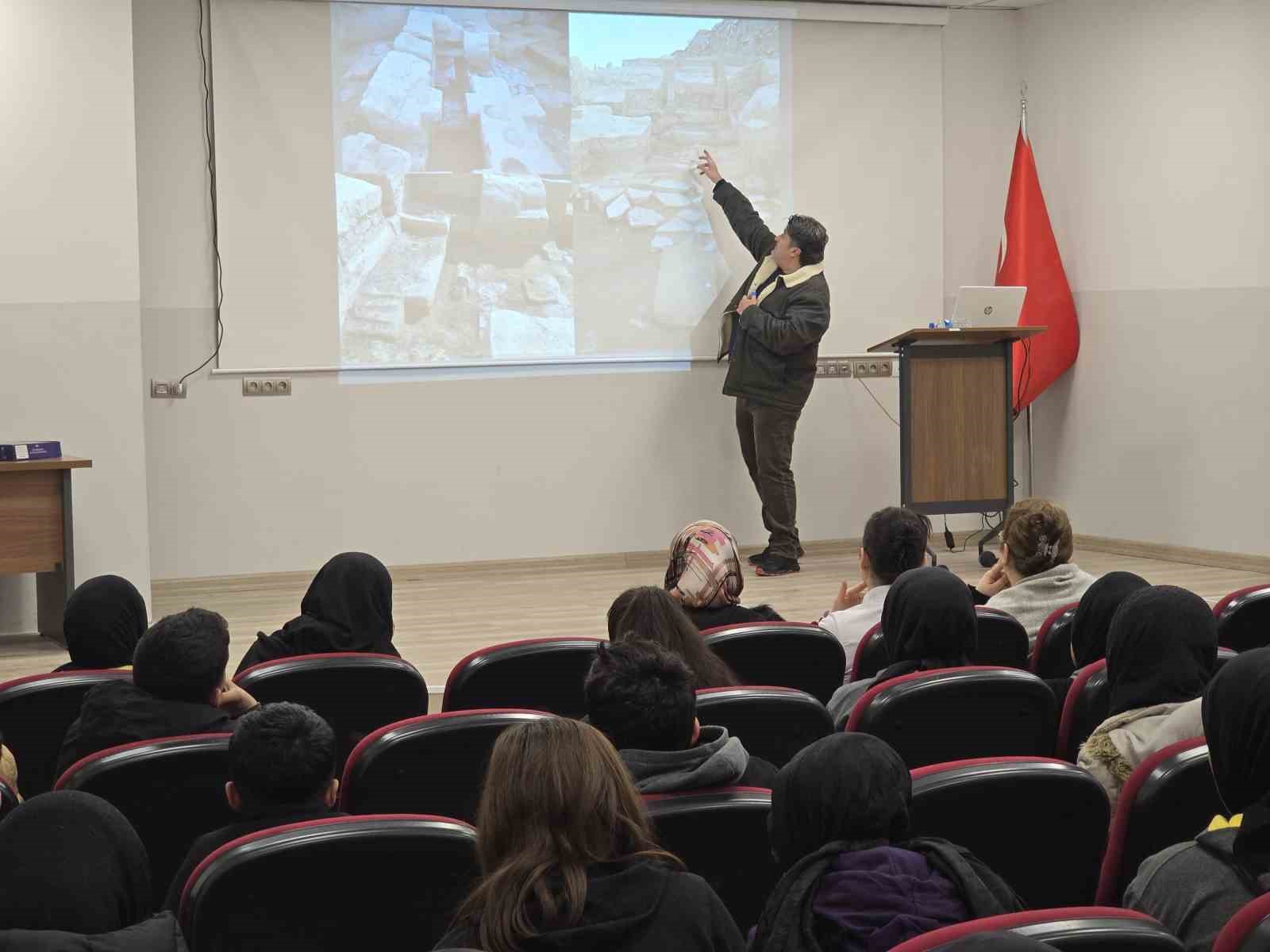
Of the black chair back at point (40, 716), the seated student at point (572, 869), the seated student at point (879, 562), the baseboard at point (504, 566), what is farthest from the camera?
the baseboard at point (504, 566)

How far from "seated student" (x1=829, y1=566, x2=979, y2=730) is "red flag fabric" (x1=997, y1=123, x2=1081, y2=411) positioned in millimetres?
5047

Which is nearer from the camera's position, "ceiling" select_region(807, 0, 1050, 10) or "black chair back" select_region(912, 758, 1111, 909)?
"black chair back" select_region(912, 758, 1111, 909)

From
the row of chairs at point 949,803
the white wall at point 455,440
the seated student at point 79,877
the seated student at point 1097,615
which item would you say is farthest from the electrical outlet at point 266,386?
the seated student at point 79,877

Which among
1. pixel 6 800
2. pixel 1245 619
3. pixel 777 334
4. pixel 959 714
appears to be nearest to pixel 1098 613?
pixel 1245 619

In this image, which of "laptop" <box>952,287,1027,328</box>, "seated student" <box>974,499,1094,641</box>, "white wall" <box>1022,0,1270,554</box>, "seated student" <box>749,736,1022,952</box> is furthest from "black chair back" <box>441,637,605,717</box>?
"white wall" <box>1022,0,1270,554</box>

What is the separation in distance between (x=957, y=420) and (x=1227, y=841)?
17.7ft

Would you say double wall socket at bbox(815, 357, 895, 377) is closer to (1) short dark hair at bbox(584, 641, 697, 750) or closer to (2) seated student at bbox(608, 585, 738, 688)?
(2) seated student at bbox(608, 585, 738, 688)

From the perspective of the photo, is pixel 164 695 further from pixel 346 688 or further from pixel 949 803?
pixel 949 803

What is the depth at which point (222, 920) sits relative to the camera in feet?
5.28

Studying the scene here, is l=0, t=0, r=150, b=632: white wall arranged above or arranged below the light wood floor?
above

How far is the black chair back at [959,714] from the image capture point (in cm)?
229

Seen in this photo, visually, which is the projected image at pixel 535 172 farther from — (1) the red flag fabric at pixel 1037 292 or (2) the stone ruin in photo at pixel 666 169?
(1) the red flag fabric at pixel 1037 292

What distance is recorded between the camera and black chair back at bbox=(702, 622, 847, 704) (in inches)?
A: 114

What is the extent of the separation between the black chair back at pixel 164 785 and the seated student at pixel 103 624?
3.55 ft
